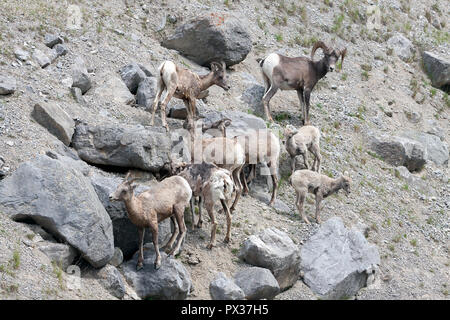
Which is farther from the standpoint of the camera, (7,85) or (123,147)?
(7,85)

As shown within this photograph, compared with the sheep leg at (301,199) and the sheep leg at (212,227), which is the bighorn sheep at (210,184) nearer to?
the sheep leg at (212,227)

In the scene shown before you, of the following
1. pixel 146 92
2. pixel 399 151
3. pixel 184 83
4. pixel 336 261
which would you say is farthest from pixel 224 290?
pixel 399 151

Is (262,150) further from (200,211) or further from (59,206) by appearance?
(59,206)

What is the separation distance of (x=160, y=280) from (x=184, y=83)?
214 inches

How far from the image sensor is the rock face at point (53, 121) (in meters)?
12.5

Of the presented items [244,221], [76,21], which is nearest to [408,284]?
[244,221]

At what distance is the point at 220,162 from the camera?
13.1 m

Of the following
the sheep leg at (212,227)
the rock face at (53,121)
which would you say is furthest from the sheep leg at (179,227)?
the rock face at (53,121)

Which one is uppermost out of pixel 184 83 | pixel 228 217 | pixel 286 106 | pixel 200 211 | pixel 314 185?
pixel 184 83

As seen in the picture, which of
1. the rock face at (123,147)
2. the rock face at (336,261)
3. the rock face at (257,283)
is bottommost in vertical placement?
the rock face at (336,261)

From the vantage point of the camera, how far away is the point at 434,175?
714 inches

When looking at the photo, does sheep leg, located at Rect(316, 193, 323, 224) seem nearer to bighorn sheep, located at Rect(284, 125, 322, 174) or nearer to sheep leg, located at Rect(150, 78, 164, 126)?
bighorn sheep, located at Rect(284, 125, 322, 174)

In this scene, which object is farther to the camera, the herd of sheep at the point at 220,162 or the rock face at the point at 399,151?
the rock face at the point at 399,151

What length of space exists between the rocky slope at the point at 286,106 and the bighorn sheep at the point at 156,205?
0.63 m
